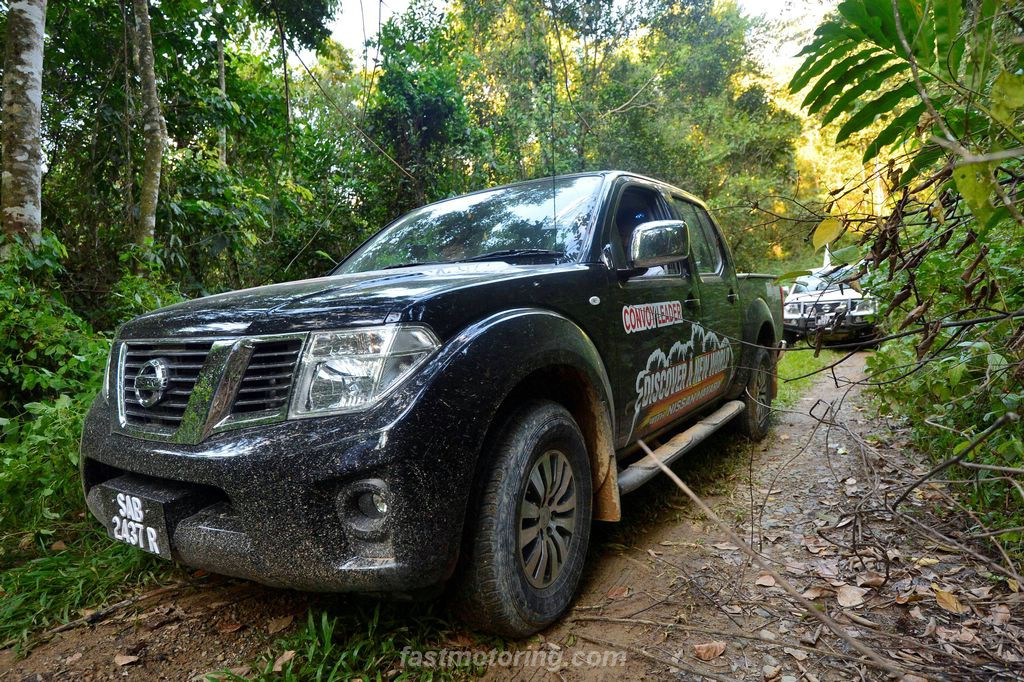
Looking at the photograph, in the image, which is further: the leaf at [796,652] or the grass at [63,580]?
the grass at [63,580]

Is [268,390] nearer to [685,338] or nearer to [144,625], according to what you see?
[144,625]

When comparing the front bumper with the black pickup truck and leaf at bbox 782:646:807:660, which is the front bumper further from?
leaf at bbox 782:646:807:660

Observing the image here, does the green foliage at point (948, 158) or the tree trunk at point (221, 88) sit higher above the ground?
the tree trunk at point (221, 88)

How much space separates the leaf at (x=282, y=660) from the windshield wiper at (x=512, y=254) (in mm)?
1624

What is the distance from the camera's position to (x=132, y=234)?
5.73 m

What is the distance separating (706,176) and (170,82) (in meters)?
12.8

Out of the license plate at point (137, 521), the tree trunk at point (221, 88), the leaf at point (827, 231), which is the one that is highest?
the tree trunk at point (221, 88)

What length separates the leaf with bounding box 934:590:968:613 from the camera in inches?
77.4

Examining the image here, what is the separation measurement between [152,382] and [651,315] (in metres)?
2.02

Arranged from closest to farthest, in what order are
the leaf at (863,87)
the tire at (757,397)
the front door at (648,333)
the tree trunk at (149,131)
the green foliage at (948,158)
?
the green foliage at (948,158) < the leaf at (863,87) < the front door at (648,333) < the tire at (757,397) < the tree trunk at (149,131)

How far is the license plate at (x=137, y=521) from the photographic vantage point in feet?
5.35

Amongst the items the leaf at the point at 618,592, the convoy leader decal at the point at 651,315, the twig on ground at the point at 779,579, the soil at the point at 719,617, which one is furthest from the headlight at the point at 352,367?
the leaf at the point at 618,592

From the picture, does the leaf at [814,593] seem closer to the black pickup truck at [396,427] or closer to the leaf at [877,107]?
the black pickup truck at [396,427]

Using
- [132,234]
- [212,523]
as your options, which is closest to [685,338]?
[212,523]
